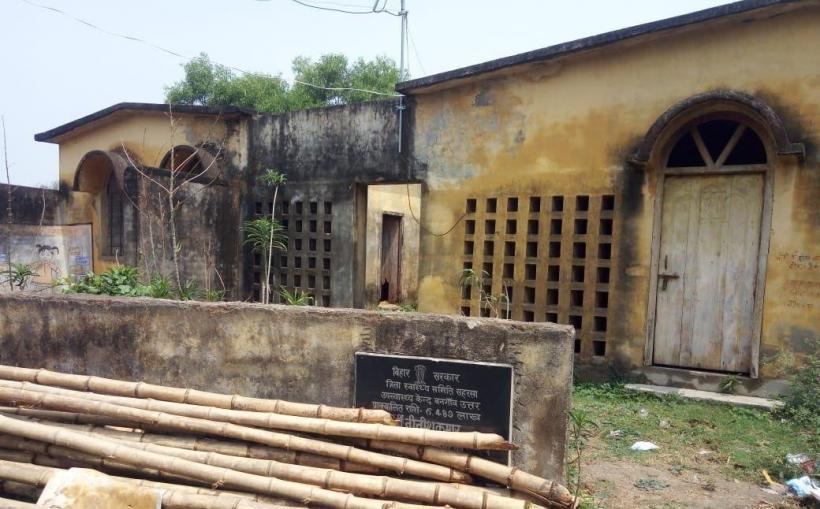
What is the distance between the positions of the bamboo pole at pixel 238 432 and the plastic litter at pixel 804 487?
208 centimetres

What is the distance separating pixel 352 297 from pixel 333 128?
2388mm

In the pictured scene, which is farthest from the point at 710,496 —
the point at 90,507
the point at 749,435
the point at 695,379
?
the point at 90,507

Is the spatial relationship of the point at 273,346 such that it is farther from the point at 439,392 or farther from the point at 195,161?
the point at 195,161

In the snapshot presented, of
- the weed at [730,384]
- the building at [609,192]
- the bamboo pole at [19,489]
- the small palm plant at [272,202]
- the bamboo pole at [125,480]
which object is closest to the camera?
the bamboo pole at [125,480]

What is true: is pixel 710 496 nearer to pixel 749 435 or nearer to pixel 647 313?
pixel 749 435

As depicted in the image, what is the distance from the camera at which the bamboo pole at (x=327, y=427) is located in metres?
2.82

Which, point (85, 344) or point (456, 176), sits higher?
point (456, 176)

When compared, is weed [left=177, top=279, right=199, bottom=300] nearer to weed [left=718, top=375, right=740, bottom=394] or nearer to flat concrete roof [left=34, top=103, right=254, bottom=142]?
flat concrete roof [left=34, top=103, right=254, bottom=142]

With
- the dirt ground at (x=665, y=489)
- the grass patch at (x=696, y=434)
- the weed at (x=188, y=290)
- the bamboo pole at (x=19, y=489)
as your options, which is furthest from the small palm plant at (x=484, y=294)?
the bamboo pole at (x=19, y=489)

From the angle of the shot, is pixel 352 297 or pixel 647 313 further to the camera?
pixel 352 297

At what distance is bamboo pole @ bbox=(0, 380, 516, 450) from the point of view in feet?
9.26

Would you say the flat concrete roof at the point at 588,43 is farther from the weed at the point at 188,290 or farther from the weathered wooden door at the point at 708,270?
the weed at the point at 188,290

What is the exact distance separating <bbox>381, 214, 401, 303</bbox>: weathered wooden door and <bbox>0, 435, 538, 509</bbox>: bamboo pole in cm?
874

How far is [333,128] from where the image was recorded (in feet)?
24.8
